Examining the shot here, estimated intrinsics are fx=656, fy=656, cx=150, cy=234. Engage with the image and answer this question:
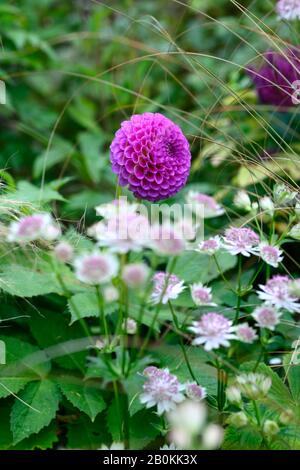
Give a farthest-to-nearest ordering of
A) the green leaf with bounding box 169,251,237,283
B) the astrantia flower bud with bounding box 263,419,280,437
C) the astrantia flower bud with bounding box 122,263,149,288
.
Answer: the green leaf with bounding box 169,251,237,283 < the astrantia flower bud with bounding box 263,419,280,437 < the astrantia flower bud with bounding box 122,263,149,288

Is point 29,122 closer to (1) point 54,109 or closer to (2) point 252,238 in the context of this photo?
(1) point 54,109

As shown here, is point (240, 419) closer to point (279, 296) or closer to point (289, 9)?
point (279, 296)

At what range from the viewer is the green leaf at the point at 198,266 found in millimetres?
1165

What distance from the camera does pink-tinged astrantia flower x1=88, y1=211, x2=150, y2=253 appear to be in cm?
69

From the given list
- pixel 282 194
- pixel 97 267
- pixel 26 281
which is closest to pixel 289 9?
pixel 282 194

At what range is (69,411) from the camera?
113cm

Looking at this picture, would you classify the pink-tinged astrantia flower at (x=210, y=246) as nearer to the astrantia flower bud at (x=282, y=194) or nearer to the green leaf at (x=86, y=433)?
the astrantia flower bud at (x=282, y=194)

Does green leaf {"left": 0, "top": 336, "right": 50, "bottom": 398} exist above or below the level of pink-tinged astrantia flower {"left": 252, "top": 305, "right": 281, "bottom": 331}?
below

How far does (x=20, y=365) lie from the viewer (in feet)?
3.46

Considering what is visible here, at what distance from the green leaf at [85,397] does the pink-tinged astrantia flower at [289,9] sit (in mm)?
778

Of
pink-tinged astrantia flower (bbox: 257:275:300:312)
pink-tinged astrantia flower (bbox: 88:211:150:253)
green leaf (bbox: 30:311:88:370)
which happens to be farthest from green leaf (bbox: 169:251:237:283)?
pink-tinged astrantia flower (bbox: 88:211:150:253)

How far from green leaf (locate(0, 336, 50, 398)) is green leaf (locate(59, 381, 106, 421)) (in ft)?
0.16

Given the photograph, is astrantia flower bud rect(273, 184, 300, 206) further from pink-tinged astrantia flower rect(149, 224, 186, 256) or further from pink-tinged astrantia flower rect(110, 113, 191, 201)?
pink-tinged astrantia flower rect(149, 224, 186, 256)

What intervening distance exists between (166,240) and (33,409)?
0.43 m
